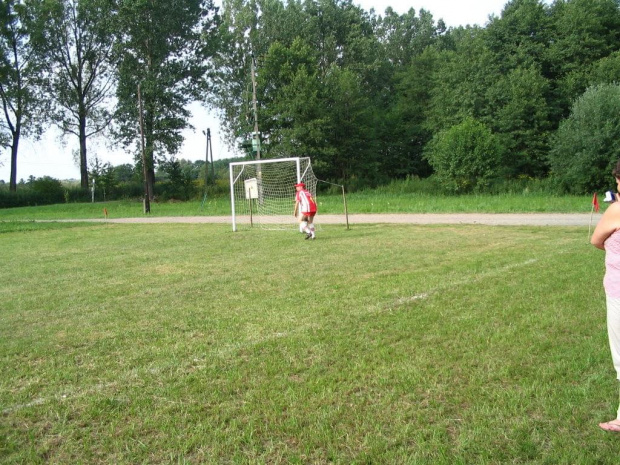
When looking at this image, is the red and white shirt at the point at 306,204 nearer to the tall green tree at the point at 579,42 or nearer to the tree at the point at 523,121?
the tree at the point at 523,121

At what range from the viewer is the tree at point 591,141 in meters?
28.5

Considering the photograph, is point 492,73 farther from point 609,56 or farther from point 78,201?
point 78,201

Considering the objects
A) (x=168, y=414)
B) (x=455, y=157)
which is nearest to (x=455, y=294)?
(x=168, y=414)

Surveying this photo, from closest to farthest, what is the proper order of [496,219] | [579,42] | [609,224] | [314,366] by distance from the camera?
[609,224] → [314,366] → [496,219] → [579,42]

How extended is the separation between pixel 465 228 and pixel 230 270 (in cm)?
871

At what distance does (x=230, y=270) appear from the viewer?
9.30 m

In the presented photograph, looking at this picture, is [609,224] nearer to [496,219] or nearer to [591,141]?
[496,219]

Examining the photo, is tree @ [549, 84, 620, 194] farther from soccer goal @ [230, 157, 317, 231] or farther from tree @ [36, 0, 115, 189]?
tree @ [36, 0, 115, 189]

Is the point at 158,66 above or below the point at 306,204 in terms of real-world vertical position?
above

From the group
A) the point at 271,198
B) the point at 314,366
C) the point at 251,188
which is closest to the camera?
the point at 314,366

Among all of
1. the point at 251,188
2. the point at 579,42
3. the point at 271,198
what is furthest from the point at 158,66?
the point at 579,42

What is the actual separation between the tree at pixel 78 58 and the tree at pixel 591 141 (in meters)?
36.1

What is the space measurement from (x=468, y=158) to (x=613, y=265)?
3154 centimetres

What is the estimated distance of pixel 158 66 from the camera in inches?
1692
